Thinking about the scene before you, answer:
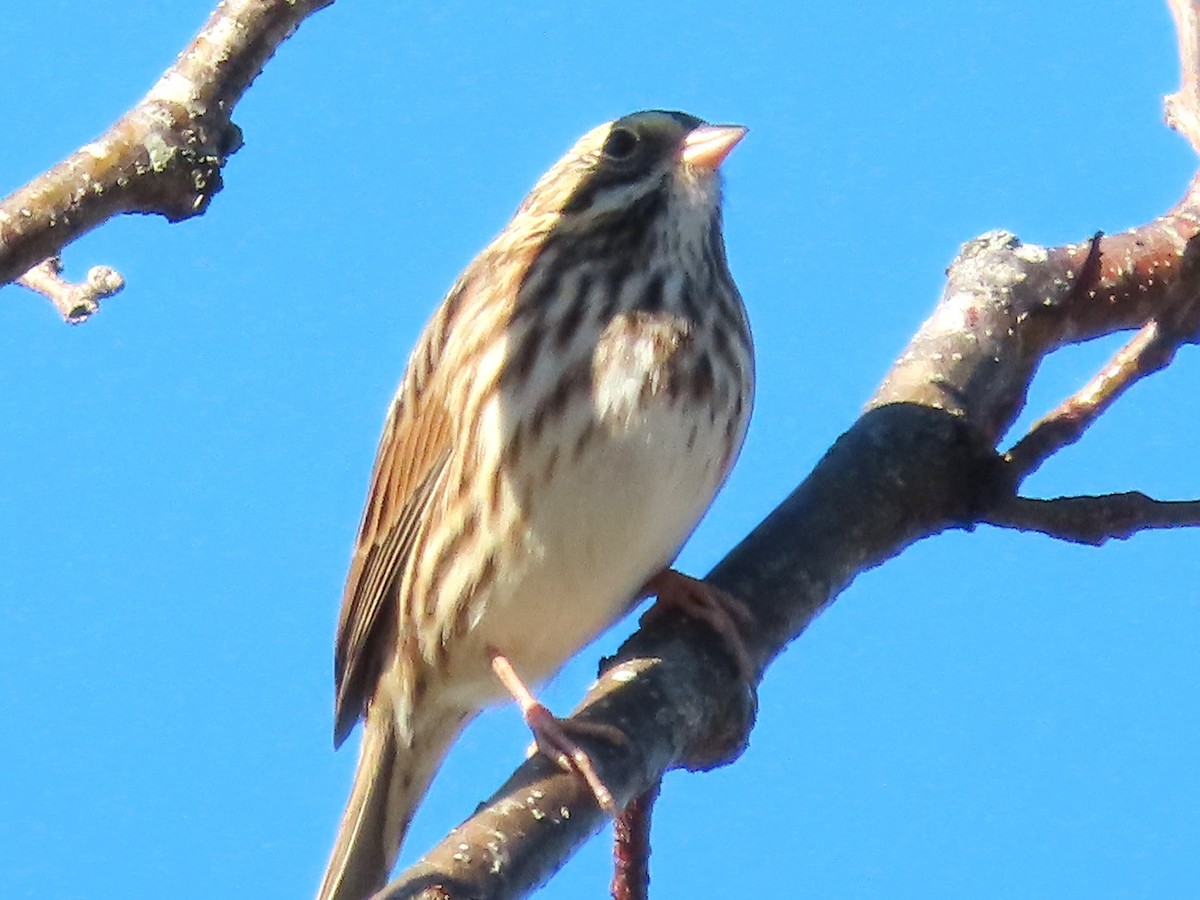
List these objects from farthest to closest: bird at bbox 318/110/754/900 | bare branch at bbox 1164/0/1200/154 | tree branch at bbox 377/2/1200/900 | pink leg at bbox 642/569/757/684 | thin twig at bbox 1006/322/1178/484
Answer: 1. bare branch at bbox 1164/0/1200/154
2. bird at bbox 318/110/754/900
3. thin twig at bbox 1006/322/1178/484
4. pink leg at bbox 642/569/757/684
5. tree branch at bbox 377/2/1200/900

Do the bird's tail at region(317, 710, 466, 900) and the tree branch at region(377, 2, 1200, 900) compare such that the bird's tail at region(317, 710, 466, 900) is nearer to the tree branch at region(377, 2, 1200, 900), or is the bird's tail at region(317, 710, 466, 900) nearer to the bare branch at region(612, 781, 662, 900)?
the tree branch at region(377, 2, 1200, 900)

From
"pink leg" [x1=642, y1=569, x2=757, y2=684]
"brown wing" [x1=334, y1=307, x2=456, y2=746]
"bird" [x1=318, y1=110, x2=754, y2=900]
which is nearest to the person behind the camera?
"pink leg" [x1=642, y1=569, x2=757, y2=684]

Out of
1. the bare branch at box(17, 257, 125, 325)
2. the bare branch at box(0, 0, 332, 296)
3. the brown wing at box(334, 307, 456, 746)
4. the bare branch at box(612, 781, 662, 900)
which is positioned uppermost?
the brown wing at box(334, 307, 456, 746)

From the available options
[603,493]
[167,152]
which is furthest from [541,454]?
[167,152]

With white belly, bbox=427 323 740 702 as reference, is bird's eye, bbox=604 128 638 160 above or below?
above

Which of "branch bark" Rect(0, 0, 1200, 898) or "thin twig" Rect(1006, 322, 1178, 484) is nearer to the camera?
"branch bark" Rect(0, 0, 1200, 898)

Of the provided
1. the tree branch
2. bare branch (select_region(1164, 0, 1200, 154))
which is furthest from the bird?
bare branch (select_region(1164, 0, 1200, 154))

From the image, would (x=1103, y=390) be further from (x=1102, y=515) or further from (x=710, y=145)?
(x=710, y=145)

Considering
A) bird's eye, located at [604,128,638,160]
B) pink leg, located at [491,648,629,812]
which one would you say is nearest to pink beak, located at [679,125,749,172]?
bird's eye, located at [604,128,638,160]
